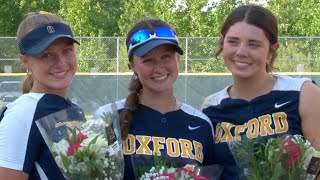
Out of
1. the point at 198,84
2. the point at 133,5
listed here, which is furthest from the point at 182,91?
the point at 133,5

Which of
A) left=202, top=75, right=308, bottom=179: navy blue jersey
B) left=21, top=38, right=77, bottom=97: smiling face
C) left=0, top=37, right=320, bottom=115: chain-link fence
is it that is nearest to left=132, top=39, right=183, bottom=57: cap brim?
left=21, top=38, right=77, bottom=97: smiling face

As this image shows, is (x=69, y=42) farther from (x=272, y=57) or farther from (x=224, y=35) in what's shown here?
(x=272, y=57)

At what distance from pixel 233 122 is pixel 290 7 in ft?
83.6

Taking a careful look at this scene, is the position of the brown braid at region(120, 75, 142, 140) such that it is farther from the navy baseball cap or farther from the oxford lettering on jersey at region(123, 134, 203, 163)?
the navy baseball cap

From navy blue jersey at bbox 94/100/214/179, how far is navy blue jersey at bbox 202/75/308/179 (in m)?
0.08

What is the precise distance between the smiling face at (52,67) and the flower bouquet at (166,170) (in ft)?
1.75

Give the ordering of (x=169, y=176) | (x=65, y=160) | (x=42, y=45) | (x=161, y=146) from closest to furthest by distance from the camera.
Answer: (x=65, y=160)
(x=169, y=176)
(x=42, y=45)
(x=161, y=146)

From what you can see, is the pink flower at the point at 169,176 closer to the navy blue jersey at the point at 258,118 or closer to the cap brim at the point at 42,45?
the navy blue jersey at the point at 258,118

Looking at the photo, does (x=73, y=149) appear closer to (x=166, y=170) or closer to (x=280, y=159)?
(x=166, y=170)

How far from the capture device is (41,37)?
2924 millimetres

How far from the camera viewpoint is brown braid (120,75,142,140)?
3055mm

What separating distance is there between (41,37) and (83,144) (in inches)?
26.3

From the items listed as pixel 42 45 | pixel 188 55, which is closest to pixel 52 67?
pixel 42 45

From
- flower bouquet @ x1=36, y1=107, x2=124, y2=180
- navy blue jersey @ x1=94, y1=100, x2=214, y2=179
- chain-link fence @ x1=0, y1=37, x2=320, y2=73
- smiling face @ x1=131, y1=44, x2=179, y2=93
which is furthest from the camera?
chain-link fence @ x1=0, y1=37, x2=320, y2=73
